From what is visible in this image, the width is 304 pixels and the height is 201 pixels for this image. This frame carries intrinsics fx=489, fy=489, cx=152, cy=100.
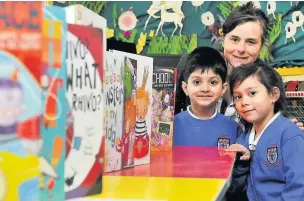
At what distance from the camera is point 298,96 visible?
8.57 ft

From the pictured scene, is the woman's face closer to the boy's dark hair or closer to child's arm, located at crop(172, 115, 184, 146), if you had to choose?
the boy's dark hair

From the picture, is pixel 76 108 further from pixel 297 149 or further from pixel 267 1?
pixel 267 1

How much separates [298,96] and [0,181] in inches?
86.1

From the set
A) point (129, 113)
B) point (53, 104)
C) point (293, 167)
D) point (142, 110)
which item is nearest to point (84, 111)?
point (53, 104)

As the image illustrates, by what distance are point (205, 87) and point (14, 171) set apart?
4.92ft

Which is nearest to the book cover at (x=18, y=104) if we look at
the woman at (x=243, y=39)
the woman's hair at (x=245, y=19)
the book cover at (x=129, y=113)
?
the book cover at (x=129, y=113)

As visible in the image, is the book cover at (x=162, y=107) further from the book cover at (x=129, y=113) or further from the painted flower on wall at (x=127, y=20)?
the painted flower on wall at (x=127, y=20)

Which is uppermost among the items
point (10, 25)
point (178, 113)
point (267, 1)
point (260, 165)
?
point (267, 1)

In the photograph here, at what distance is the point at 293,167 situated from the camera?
1.68 meters

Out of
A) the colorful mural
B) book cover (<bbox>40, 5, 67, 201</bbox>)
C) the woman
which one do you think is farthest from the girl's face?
the colorful mural

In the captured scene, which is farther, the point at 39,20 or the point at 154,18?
the point at 154,18

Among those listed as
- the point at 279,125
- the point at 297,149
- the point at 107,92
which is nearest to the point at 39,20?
the point at 107,92

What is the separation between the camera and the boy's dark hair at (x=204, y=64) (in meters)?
2.08

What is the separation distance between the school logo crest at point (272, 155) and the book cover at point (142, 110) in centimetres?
60
